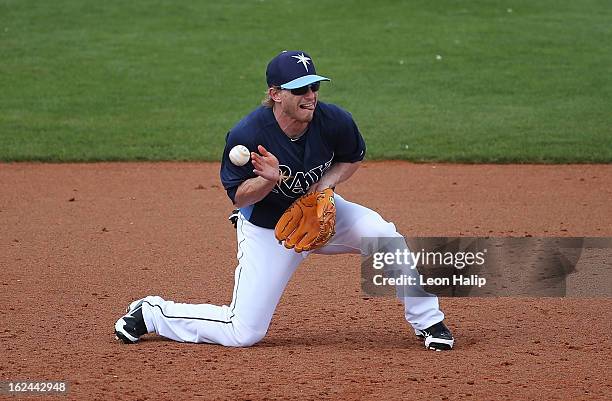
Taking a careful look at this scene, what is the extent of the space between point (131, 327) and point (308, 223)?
3.76 ft

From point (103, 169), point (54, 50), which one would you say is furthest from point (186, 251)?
point (54, 50)

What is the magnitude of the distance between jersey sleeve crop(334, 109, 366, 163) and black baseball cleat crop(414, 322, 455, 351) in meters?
0.99

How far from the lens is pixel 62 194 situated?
9.80 meters

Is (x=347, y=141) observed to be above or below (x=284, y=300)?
above

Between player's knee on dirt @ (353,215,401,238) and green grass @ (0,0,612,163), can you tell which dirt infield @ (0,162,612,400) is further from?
green grass @ (0,0,612,163)

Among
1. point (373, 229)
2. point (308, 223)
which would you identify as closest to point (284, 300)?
point (373, 229)

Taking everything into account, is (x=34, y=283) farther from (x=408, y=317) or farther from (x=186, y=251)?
(x=408, y=317)

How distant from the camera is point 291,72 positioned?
5.38 meters

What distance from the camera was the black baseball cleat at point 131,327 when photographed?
5.73m

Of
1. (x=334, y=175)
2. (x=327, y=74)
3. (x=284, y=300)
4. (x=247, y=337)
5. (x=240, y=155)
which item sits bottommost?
(x=327, y=74)

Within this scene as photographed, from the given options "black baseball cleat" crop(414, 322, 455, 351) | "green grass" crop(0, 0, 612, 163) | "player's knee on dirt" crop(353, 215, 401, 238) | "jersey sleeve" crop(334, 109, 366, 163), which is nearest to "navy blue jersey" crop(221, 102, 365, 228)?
"jersey sleeve" crop(334, 109, 366, 163)

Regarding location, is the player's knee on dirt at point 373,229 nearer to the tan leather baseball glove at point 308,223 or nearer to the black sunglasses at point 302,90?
the tan leather baseball glove at point 308,223

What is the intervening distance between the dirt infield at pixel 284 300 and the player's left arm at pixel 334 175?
33.9 inches

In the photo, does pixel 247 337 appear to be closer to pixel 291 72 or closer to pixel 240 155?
pixel 240 155
